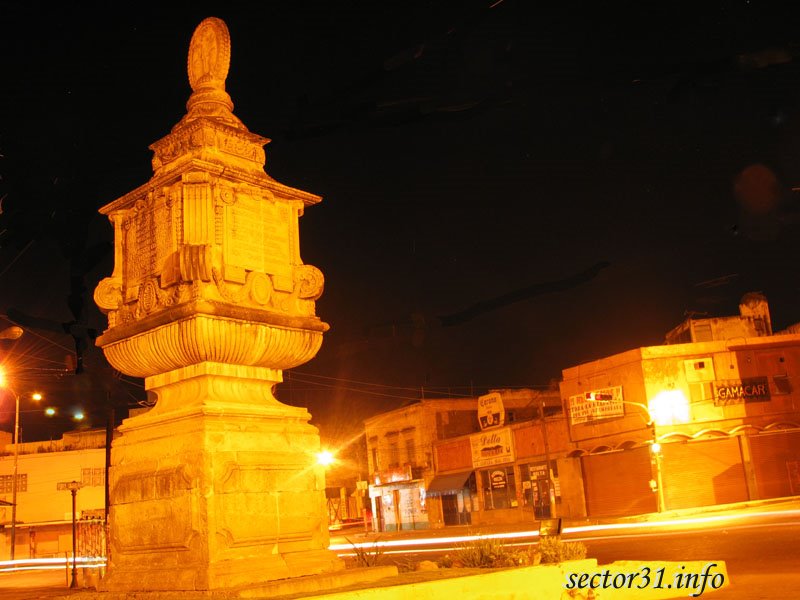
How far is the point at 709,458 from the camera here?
39.7 metres

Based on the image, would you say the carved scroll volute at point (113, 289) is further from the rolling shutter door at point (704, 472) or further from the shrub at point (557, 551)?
the rolling shutter door at point (704, 472)

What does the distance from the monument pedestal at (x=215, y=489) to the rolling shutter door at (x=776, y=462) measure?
3646 centimetres

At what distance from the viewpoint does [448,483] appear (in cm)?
5216

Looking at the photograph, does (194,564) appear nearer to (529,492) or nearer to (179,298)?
(179,298)

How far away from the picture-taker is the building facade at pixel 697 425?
39.3 metres

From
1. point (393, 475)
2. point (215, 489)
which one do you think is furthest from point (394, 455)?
point (215, 489)

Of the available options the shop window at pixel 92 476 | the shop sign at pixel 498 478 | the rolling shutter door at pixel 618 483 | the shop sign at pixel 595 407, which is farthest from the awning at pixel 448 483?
the shop window at pixel 92 476

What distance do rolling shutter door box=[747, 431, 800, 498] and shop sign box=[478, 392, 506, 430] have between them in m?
14.1

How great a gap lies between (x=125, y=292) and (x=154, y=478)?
2095 millimetres

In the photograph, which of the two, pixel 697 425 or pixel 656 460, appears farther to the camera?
pixel 697 425

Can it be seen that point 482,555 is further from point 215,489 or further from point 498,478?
point 498,478

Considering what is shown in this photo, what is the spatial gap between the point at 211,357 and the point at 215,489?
1275 millimetres

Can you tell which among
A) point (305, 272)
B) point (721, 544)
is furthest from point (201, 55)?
point (721, 544)

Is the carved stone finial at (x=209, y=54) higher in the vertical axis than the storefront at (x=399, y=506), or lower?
higher
